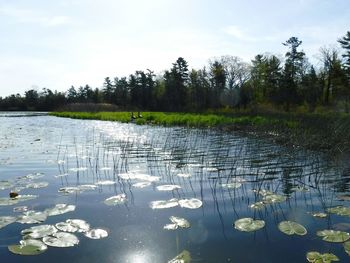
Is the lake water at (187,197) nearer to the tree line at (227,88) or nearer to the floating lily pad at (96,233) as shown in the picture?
the floating lily pad at (96,233)

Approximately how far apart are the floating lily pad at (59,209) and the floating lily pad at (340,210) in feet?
18.3

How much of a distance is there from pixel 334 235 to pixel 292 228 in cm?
69

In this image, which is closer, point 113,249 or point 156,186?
point 113,249

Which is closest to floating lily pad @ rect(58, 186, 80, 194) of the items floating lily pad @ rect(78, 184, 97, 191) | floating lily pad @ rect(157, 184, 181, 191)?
floating lily pad @ rect(78, 184, 97, 191)

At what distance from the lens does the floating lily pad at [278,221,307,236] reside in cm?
610

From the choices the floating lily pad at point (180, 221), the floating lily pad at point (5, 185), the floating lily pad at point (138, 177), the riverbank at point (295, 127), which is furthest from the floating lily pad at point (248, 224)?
the riverbank at point (295, 127)

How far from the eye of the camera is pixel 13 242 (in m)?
5.70

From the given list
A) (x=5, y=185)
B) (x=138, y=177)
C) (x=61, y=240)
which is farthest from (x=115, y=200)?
(x=5, y=185)

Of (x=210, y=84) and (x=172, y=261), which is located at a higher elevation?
(x=210, y=84)

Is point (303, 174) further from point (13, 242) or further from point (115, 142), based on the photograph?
point (115, 142)

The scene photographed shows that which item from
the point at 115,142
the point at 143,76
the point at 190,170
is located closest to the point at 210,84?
the point at 143,76

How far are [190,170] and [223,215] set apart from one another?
4.61m

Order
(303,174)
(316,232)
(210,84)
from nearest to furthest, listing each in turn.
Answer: (316,232), (303,174), (210,84)

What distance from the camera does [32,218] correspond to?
664cm
